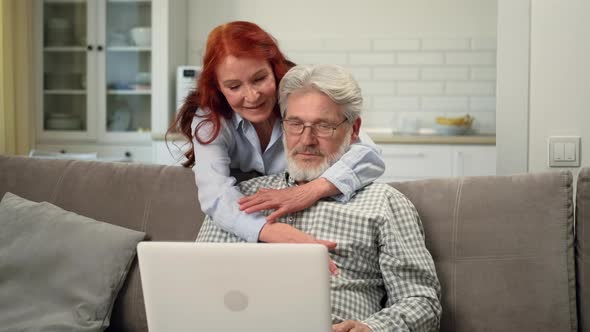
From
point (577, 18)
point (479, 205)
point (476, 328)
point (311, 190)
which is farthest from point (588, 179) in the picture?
point (577, 18)

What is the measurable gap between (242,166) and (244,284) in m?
0.91

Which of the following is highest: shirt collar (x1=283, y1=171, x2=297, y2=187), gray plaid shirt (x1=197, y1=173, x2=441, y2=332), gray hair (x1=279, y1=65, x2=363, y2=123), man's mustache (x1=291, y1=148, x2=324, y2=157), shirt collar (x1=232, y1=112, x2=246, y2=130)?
gray hair (x1=279, y1=65, x2=363, y2=123)

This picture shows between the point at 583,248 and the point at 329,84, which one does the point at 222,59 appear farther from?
the point at 583,248

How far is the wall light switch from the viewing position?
250cm

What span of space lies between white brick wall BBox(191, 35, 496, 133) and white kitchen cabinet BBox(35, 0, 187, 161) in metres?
0.46

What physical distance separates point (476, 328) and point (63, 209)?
122cm

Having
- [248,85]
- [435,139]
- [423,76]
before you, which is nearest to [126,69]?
[423,76]

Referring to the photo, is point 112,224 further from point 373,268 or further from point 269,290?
point 269,290

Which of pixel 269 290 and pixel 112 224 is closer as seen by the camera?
pixel 269 290

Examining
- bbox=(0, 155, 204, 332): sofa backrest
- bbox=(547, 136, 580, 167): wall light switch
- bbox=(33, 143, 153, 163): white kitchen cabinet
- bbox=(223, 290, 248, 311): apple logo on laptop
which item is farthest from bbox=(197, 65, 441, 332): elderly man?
bbox=(33, 143, 153, 163): white kitchen cabinet

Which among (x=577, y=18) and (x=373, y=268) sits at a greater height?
(x=577, y=18)

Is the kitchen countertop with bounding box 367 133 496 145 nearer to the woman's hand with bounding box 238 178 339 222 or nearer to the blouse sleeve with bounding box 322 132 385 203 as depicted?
the blouse sleeve with bounding box 322 132 385 203

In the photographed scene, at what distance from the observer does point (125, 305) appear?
211 centimetres

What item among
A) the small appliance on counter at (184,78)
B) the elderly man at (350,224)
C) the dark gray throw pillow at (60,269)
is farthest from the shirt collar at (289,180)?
the small appliance on counter at (184,78)
